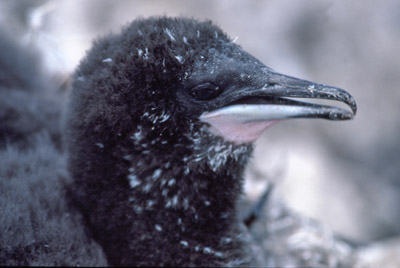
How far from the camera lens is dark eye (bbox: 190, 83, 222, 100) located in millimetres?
1711

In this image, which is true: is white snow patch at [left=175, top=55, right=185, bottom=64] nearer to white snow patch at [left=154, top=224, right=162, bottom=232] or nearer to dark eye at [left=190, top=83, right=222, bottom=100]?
dark eye at [left=190, top=83, right=222, bottom=100]

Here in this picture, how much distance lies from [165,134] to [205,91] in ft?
0.77

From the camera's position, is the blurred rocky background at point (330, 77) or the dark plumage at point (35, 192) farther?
the blurred rocky background at point (330, 77)

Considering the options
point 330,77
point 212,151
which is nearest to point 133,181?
point 212,151

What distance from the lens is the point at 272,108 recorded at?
1.68 meters

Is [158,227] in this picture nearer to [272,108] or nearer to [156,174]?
[156,174]

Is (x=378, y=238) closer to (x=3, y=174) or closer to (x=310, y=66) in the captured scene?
(x=310, y=66)

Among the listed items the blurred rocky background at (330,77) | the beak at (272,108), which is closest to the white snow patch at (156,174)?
the beak at (272,108)

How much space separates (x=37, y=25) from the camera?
3684 mm

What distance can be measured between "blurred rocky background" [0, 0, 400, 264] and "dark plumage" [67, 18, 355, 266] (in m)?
3.39

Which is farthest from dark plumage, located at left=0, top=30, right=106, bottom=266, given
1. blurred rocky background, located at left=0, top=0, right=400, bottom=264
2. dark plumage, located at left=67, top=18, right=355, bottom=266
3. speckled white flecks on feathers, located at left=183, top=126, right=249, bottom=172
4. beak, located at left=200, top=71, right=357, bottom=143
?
blurred rocky background, located at left=0, top=0, right=400, bottom=264

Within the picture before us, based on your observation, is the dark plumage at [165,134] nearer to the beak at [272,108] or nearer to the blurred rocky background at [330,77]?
the beak at [272,108]

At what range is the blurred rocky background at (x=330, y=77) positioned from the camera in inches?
211

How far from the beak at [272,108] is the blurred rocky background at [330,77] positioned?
11.3 feet
